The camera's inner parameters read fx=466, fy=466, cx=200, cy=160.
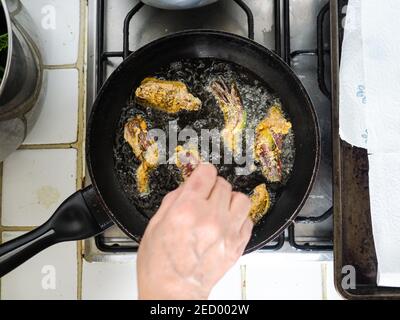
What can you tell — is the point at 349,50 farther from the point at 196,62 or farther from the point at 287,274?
the point at 287,274

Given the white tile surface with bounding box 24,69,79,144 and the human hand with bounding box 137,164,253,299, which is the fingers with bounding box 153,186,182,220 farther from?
the white tile surface with bounding box 24,69,79,144

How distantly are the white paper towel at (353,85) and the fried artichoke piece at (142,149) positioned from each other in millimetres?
295

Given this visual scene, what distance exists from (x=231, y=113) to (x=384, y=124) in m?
0.24

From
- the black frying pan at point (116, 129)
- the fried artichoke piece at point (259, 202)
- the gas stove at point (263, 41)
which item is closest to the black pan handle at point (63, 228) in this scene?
the black frying pan at point (116, 129)

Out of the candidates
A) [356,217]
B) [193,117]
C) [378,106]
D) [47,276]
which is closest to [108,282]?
[47,276]

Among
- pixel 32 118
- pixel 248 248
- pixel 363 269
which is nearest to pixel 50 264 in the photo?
pixel 32 118

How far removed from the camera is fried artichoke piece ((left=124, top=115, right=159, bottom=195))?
2.44 feet

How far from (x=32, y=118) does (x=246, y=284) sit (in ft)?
1.50

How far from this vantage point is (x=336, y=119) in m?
0.70

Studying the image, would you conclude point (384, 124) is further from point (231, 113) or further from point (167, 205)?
point (167, 205)

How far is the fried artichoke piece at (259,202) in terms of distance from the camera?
2.36 feet

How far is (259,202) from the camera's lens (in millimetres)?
721

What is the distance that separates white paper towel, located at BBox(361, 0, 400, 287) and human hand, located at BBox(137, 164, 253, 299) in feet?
1.08

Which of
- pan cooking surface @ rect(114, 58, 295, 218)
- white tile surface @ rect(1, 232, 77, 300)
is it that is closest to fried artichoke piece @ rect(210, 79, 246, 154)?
pan cooking surface @ rect(114, 58, 295, 218)
